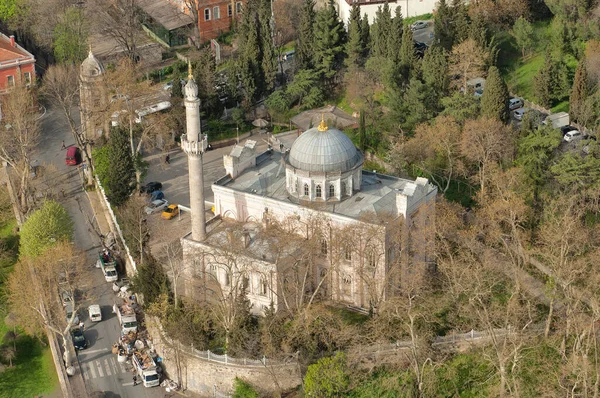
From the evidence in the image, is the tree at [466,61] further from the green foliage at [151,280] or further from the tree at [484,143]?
the green foliage at [151,280]

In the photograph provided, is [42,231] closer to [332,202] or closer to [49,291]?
[49,291]

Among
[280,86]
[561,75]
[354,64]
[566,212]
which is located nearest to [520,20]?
[561,75]

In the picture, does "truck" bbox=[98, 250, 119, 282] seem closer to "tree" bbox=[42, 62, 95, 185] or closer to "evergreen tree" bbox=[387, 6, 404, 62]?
"tree" bbox=[42, 62, 95, 185]

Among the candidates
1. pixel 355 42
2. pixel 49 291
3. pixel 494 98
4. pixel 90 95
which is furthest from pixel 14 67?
pixel 494 98

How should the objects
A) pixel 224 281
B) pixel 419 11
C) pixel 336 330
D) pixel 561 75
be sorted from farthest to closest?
pixel 419 11 < pixel 561 75 < pixel 224 281 < pixel 336 330

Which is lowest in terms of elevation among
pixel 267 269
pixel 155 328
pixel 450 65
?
pixel 155 328

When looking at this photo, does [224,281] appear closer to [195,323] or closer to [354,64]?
[195,323]

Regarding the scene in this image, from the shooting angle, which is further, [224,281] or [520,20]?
[520,20]
